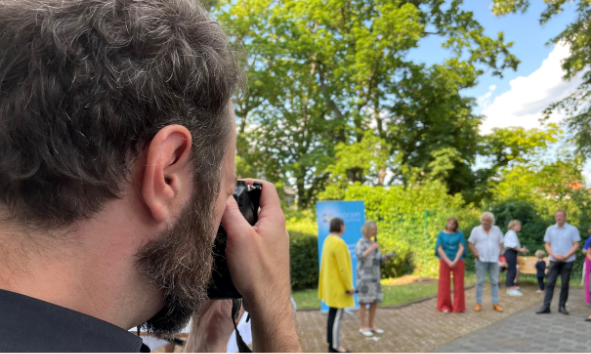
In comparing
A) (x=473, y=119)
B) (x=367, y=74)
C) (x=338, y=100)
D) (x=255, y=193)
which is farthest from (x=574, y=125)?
(x=255, y=193)

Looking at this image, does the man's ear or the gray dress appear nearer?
the man's ear

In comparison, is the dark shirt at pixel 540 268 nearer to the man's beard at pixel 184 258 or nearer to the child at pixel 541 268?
the child at pixel 541 268

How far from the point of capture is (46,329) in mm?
606

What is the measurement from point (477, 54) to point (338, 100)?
7.18 m

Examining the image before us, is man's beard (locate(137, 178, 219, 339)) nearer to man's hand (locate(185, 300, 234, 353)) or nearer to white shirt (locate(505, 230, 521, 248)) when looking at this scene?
man's hand (locate(185, 300, 234, 353))

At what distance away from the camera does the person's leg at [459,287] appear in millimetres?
9383

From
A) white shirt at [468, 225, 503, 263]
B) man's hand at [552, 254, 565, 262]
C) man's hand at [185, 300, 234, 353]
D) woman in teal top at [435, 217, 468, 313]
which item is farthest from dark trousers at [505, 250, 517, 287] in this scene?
man's hand at [185, 300, 234, 353]

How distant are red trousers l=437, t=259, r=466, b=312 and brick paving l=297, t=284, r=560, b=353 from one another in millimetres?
234

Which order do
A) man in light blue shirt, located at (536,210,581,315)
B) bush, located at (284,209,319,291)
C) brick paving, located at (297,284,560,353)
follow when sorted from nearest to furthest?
1. brick paving, located at (297,284,560,353)
2. man in light blue shirt, located at (536,210,581,315)
3. bush, located at (284,209,319,291)

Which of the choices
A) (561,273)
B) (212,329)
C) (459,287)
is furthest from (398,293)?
(212,329)

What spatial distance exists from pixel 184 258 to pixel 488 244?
9759 millimetres

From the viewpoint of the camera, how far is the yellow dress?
6.56 m

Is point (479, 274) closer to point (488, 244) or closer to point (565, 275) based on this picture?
point (488, 244)

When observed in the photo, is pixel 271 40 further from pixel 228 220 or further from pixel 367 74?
pixel 228 220
